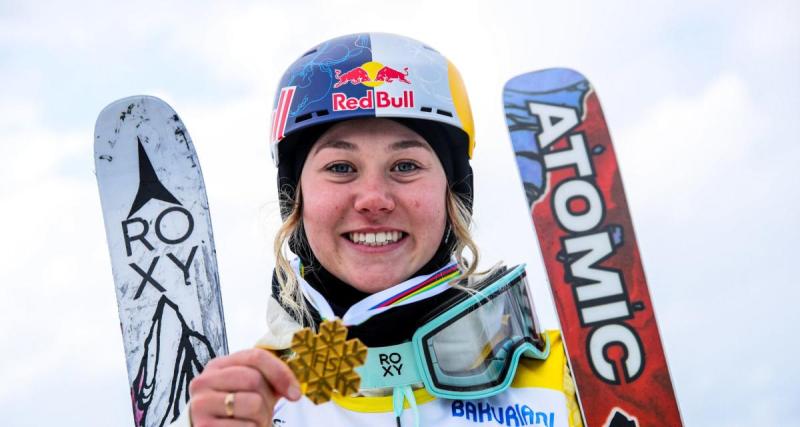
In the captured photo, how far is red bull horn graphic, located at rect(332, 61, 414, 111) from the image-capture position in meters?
3.91

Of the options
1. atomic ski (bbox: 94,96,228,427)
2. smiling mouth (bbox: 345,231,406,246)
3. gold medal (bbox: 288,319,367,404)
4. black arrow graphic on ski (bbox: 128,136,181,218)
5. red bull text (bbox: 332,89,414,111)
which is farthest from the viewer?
black arrow graphic on ski (bbox: 128,136,181,218)

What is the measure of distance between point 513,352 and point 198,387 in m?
1.61

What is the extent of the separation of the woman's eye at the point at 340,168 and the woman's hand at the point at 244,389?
129cm

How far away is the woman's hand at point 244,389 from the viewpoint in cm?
263

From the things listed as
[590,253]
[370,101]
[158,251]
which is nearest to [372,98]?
[370,101]

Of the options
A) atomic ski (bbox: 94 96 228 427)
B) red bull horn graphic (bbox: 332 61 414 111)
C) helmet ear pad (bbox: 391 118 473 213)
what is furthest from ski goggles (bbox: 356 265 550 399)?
atomic ski (bbox: 94 96 228 427)

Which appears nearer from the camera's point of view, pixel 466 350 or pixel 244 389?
pixel 244 389

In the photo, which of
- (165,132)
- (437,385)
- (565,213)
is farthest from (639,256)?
(165,132)

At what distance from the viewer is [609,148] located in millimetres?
3811

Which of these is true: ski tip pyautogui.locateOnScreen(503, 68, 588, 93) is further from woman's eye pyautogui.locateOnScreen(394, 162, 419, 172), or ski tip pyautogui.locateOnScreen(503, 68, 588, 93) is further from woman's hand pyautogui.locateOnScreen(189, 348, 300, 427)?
woman's hand pyautogui.locateOnScreen(189, 348, 300, 427)

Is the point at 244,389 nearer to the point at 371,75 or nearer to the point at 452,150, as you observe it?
the point at 371,75

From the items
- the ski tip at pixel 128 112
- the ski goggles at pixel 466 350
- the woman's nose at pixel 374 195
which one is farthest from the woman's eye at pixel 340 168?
the ski tip at pixel 128 112

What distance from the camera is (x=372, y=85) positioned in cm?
401

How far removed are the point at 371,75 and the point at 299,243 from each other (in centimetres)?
88
